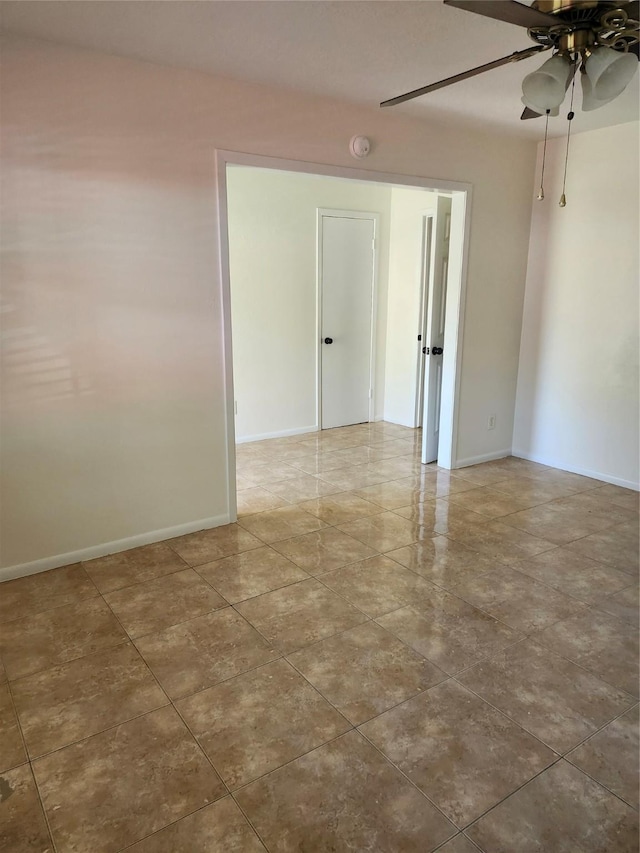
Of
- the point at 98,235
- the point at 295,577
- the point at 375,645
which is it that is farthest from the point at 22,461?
the point at 375,645

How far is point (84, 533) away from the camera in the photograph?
303cm

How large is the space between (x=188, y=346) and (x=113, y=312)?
17.2 inches

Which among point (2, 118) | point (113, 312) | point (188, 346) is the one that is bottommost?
point (188, 346)

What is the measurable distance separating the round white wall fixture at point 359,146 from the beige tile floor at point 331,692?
2.29m

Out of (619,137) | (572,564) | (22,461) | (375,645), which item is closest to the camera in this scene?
(375,645)

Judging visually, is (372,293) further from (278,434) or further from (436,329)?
(278,434)

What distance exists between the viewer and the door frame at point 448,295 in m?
3.13

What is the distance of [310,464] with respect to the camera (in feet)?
15.6

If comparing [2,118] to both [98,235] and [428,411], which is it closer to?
[98,235]

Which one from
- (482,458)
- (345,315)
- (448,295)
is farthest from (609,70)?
(345,315)

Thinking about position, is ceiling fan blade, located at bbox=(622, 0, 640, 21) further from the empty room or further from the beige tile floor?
the beige tile floor

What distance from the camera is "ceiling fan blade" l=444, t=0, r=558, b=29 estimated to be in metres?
1.54

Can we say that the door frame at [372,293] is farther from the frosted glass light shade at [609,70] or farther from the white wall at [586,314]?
the frosted glass light shade at [609,70]

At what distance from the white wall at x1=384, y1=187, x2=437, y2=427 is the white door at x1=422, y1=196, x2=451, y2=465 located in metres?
0.85
